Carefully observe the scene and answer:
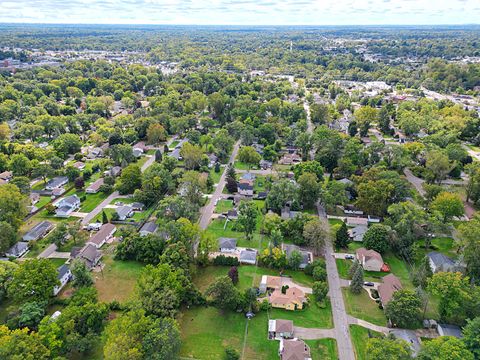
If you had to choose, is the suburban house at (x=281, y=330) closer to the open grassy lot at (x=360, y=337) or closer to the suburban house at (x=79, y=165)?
the open grassy lot at (x=360, y=337)

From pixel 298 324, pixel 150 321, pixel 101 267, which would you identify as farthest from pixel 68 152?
pixel 298 324

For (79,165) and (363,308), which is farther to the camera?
(79,165)

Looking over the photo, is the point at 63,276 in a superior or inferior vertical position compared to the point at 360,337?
superior

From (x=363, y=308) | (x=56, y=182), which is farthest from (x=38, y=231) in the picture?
(x=363, y=308)

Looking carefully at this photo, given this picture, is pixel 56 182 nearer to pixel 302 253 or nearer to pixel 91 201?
pixel 91 201

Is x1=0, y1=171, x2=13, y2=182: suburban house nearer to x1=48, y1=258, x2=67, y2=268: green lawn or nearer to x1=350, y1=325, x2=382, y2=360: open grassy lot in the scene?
x1=48, y1=258, x2=67, y2=268: green lawn

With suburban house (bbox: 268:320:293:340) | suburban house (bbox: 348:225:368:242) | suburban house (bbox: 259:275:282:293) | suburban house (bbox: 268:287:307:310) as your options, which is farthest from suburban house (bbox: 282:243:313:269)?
suburban house (bbox: 268:320:293:340)
